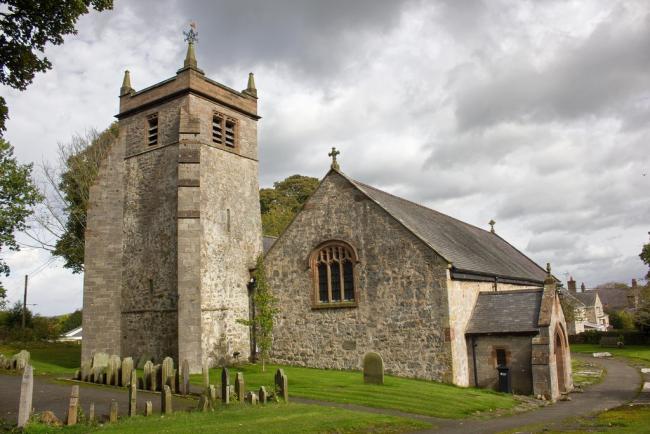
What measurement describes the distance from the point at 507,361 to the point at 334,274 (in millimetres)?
8614

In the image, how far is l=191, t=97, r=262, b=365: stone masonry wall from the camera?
25.4 meters

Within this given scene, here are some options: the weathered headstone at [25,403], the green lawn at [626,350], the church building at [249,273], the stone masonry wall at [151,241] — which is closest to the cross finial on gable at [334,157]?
the church building at [249,273]

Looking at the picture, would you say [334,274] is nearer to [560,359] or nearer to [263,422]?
[560,359]

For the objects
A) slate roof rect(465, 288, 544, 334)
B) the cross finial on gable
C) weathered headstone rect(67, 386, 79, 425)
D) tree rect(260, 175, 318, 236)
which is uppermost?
tree rect(260, 175, 318, 236)

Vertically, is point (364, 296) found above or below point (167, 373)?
above

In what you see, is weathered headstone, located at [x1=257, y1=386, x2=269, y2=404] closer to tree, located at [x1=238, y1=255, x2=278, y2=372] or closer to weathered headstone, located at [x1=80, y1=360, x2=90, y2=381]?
tree, located at [x1=238, y1=255, x2=278, y2=372]

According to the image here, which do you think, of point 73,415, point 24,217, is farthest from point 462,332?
point 24,217

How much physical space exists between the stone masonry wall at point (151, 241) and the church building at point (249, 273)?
0.08 meters

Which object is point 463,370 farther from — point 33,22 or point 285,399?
point 33,22

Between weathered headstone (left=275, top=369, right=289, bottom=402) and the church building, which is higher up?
the church building

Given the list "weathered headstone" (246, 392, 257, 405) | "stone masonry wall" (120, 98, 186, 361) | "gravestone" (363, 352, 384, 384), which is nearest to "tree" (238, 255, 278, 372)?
"stone masonry wall" (120, 98, 186, 361)

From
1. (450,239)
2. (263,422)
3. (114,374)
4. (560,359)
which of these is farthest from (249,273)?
(560,359)

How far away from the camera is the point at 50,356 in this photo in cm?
3275

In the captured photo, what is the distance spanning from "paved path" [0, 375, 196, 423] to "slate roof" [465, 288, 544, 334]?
13.5 metres
